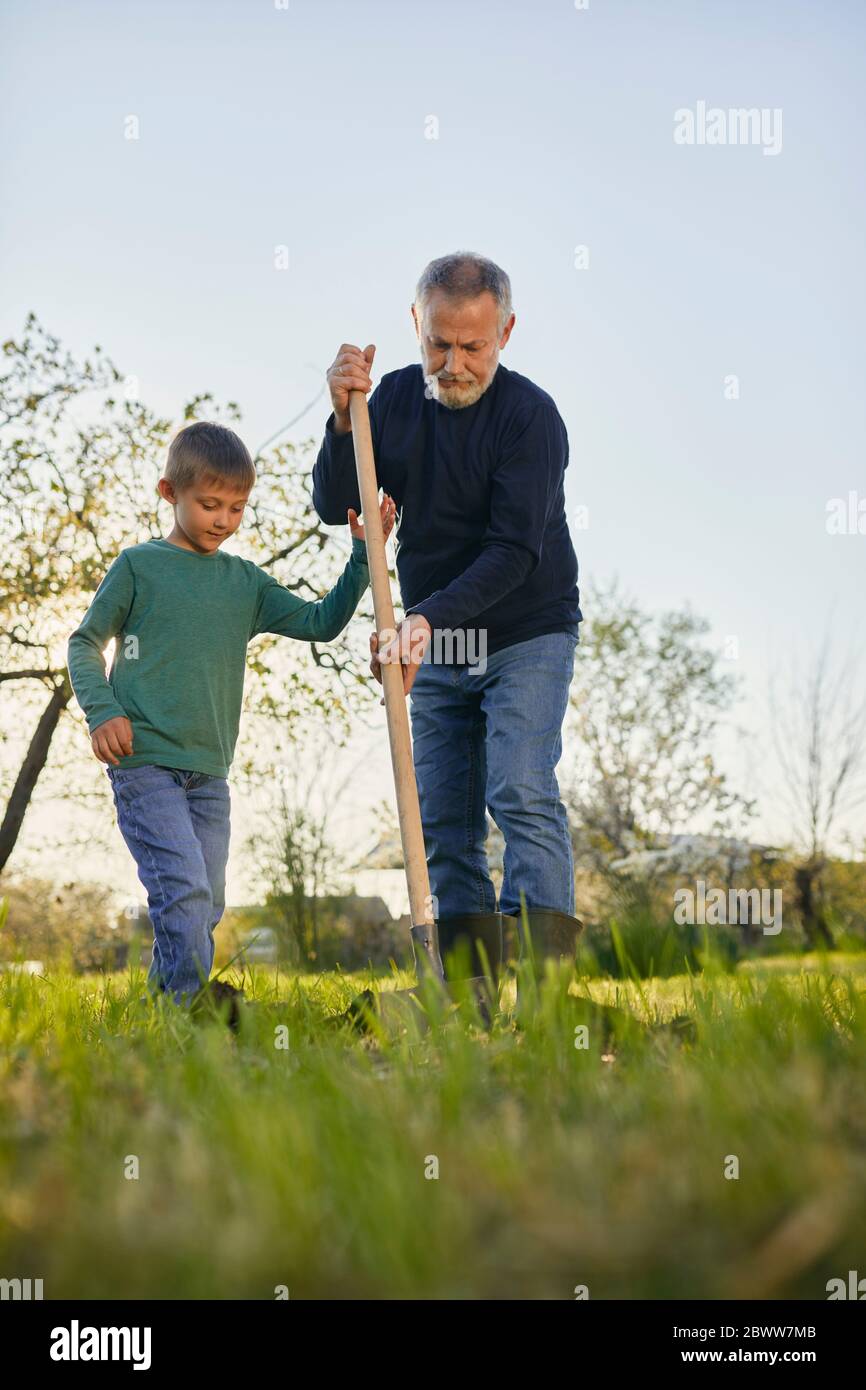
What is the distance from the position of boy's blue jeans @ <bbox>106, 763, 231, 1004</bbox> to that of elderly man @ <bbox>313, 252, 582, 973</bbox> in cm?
71

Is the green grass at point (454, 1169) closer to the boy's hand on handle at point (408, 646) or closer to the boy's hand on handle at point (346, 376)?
the boy's hand on handle at point (408, 646)

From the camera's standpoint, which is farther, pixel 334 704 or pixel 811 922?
pixel 811 922

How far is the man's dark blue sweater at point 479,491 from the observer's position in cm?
340

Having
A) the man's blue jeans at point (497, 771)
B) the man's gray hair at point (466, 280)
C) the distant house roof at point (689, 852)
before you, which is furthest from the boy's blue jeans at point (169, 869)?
the distant house roof at point (689, 852)

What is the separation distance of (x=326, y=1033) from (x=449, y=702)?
4.58ft

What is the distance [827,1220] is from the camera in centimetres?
121

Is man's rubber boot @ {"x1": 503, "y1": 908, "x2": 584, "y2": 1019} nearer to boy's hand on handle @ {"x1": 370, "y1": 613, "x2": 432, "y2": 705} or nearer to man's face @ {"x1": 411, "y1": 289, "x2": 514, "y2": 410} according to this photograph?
boy's hand on handle @ {"x1": 370, "y1": 613, "x2": 432, "y2": 705}

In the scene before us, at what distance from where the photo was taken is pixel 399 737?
10.5 feet

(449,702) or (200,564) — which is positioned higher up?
(200,564)

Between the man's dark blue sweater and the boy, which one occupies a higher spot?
the man's dark blue sweater

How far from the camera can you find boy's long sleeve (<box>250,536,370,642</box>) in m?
3.78

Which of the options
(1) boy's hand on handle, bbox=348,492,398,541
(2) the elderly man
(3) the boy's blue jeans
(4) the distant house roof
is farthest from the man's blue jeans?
(4) the distant house roof
